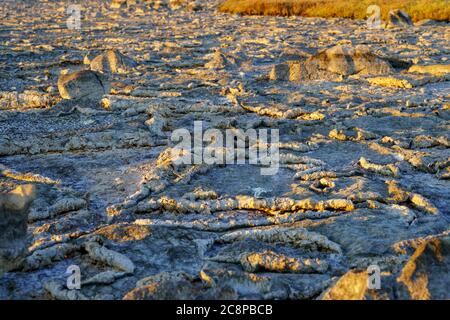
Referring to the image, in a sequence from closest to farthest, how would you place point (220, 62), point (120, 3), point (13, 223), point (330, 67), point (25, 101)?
point (13, 223) → point (25, 101) → point (330, 67) → point (220, 62) → point (120, 3)

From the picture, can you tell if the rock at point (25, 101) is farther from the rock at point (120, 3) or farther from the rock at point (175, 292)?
the rock at point (120, 3)

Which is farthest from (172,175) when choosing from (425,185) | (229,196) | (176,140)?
(425,185)

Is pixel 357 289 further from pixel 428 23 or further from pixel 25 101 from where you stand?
pixel 428 23

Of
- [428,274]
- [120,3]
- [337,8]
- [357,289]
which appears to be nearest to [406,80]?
[428,274]

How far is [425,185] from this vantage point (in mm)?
5477

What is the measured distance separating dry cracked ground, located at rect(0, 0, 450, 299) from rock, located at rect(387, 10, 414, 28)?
16.1 feet

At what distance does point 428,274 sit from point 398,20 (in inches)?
608

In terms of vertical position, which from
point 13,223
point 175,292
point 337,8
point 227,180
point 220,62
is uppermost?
point 337,8

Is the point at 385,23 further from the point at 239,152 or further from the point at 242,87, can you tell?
the point at 239,152

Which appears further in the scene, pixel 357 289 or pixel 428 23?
pixel 428 23

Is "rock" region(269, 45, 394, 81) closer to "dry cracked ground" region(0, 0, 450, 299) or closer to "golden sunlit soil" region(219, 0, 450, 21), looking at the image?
"dry cracked ground" region(0, 0, 450, 299)

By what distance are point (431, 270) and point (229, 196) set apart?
229 centimetres

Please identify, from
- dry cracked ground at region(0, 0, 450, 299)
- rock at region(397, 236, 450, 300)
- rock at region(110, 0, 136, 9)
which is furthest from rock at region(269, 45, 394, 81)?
rock at region(110, 0, 136, 9)

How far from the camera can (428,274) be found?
322 centimetres
